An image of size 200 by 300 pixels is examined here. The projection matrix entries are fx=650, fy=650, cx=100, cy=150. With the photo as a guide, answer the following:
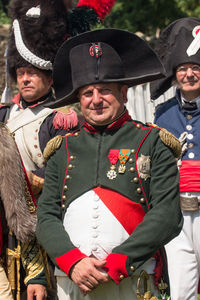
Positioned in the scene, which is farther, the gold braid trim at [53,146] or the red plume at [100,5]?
the red plume at [100,5]

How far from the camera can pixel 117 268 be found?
3377 mm

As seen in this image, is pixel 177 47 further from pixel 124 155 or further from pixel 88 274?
pixel 88 274

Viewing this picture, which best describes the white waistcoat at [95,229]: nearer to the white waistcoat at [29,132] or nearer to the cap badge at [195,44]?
the white waistcoat at [29,132]

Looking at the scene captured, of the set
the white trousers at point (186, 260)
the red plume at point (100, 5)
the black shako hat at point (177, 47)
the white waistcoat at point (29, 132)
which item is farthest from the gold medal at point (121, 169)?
the red plume at point (100, 5)

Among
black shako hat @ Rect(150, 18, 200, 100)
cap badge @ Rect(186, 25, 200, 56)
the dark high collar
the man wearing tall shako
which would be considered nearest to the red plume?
black shako hat @ Rect(150, 18, 200, 100)

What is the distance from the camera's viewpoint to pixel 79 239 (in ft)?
11.8

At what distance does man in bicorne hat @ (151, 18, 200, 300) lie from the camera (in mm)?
5043

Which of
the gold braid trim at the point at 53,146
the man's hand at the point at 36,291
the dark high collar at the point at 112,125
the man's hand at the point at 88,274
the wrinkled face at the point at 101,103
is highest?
the wrinkled face at the point at 101,103

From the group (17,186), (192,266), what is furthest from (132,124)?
(192,266)

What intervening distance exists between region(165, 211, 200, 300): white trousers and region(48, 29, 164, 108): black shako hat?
164 centimetres

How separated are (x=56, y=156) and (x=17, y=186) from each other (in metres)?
0.39

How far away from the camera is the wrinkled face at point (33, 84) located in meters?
5.10

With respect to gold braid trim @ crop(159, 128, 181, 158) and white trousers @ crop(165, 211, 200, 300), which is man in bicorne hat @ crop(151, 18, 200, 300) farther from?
gold braid trim @ crop(159, 128, 181, 158)

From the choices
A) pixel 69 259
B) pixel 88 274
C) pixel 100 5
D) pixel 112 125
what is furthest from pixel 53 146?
pixel 100 5
